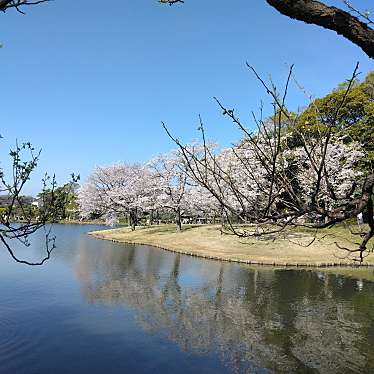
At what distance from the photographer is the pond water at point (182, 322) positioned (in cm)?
1020

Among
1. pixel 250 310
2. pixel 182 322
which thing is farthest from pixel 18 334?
pixel 250 310

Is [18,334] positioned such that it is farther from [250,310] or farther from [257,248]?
[257,248]

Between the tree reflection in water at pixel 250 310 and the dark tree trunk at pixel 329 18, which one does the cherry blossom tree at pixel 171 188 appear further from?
the dark tree trunk at pixel 329 18

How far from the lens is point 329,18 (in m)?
2.82

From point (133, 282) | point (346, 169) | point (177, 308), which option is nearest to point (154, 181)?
point (346, 169)

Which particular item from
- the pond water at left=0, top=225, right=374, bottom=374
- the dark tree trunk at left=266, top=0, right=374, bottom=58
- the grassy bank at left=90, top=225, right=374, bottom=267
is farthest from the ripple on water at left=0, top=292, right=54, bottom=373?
the grassy bank at left=90, top=225, right=374, bottom=267

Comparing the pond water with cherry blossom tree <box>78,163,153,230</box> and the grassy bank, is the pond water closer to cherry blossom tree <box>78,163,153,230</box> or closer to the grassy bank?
the grassy bank

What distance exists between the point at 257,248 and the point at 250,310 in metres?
17.2

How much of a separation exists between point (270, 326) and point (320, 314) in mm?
2697

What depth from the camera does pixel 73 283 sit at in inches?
751

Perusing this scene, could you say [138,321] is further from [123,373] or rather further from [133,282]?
[133,282]

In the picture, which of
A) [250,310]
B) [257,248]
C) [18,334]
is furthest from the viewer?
[257,248]

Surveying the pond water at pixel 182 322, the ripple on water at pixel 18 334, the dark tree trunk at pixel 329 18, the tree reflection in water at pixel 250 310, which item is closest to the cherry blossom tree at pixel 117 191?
the tree reflection in water at pixel 250 310

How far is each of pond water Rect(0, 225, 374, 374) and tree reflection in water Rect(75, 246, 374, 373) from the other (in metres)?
0.04
